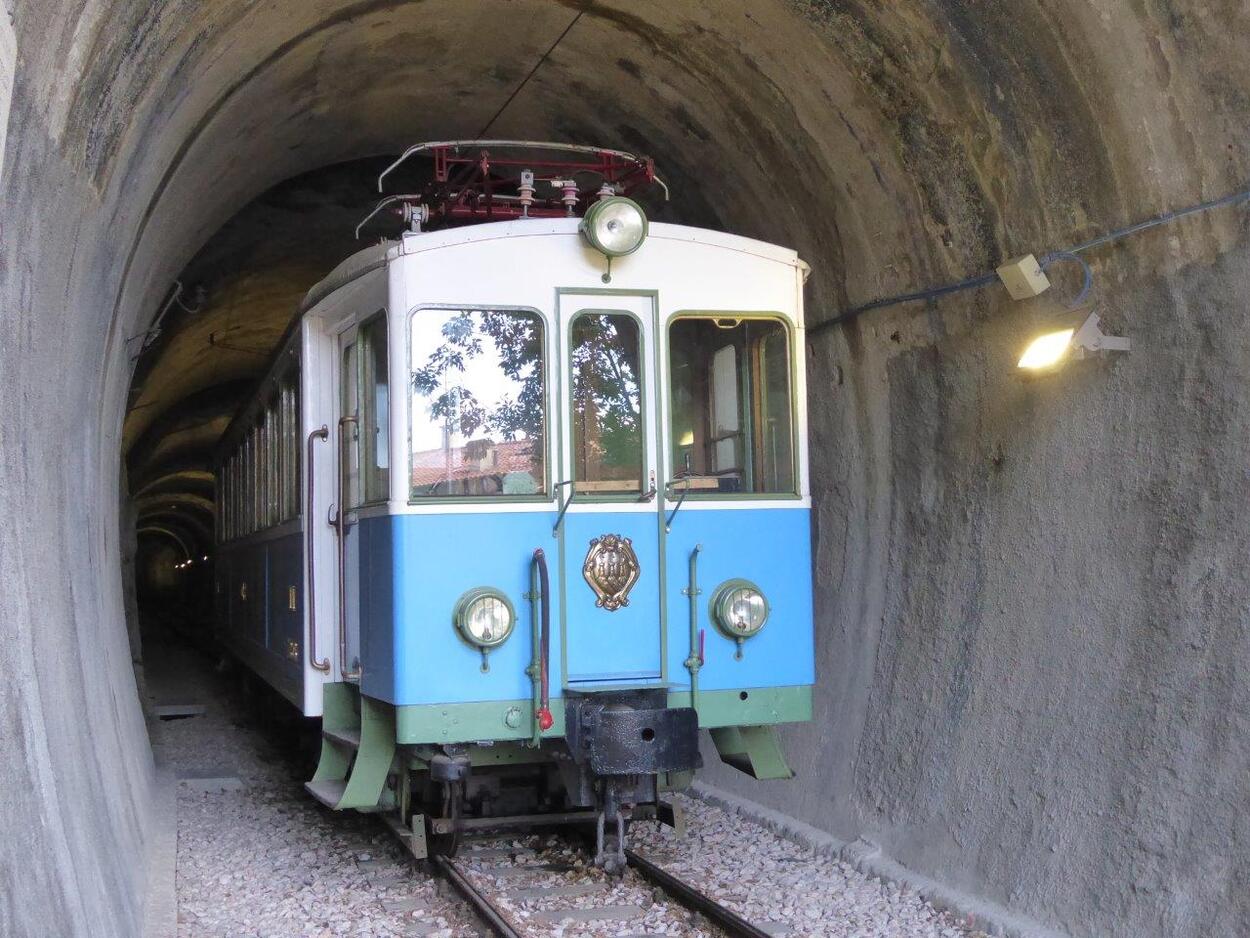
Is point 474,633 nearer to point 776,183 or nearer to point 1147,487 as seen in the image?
point 1147,487

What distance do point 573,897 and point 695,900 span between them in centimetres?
71

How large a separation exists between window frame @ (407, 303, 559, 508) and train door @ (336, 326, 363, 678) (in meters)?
0.69

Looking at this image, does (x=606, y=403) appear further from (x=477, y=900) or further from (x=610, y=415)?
(x=477, y=900)

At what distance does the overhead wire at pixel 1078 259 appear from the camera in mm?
5215

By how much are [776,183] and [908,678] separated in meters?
3.46

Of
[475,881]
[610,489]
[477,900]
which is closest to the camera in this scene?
[477,900]

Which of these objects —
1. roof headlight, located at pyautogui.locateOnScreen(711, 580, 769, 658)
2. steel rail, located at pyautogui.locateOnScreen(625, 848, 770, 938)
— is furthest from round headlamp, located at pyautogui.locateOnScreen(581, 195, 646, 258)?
steel rail, located at pyautogui.locateOnScreen(625, 848, 770, 938)

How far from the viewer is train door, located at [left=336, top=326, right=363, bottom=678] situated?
21.8ft

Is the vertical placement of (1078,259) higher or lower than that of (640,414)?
higher

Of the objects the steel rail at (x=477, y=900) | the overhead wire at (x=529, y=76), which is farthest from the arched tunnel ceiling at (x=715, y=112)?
the steel rail at (x=477, y=900)

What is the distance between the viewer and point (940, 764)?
6734 mm

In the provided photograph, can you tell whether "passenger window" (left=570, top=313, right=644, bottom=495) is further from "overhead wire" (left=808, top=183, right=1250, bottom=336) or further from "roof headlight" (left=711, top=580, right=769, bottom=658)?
"overhead wire" (left=808, top=183, right=1250, bottom=336)

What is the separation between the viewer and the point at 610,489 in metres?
6.21

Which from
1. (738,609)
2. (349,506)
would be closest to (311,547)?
(349,506)
